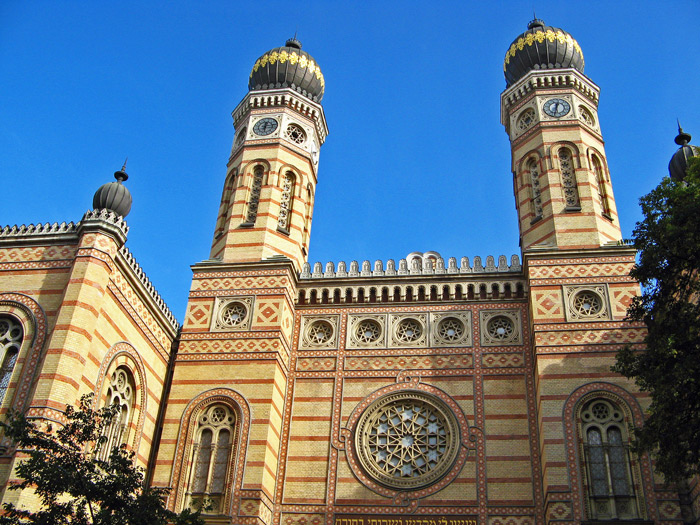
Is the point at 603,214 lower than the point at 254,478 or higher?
higher

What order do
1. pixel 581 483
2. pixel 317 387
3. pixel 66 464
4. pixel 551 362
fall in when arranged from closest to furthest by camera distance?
pixel 66 464 < pixel 581 483 < pixel 551 362 < pixel 317 387

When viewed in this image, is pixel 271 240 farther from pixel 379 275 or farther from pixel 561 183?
pixel 561 183

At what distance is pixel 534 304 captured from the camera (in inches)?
645

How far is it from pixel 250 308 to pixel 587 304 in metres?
7.67

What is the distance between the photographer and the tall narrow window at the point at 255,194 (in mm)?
19312

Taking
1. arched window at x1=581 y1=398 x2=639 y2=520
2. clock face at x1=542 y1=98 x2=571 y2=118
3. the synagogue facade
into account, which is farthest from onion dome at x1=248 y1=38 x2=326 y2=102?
arched window at x1=581 y1=398 x2=639 y2=520

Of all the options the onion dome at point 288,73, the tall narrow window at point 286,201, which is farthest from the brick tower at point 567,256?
the tall narrow window at point 286,201

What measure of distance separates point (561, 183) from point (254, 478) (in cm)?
1021

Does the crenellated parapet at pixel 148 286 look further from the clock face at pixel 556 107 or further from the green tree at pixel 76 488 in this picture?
the clock face at pixel 556 107

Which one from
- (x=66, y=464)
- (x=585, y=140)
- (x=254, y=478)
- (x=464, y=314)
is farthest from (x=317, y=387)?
(x=585, y=140)

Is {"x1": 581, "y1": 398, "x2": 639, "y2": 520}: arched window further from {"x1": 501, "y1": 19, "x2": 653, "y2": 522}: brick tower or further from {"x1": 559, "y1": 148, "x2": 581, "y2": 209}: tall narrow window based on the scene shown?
{"x1": 559, "y1": 148, "x2": 581, "y2": 209}: tall narrow window

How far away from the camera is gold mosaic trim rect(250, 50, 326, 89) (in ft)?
71.7

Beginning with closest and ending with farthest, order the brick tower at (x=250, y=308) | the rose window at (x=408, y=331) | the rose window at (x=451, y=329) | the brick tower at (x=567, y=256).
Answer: the brick tower at (x=567, y=256), the brick tower at (x=250, y=308), the rose window at (x=451, y=329), the rose window at (x=408, y=331)

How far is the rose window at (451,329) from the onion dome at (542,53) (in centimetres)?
784
